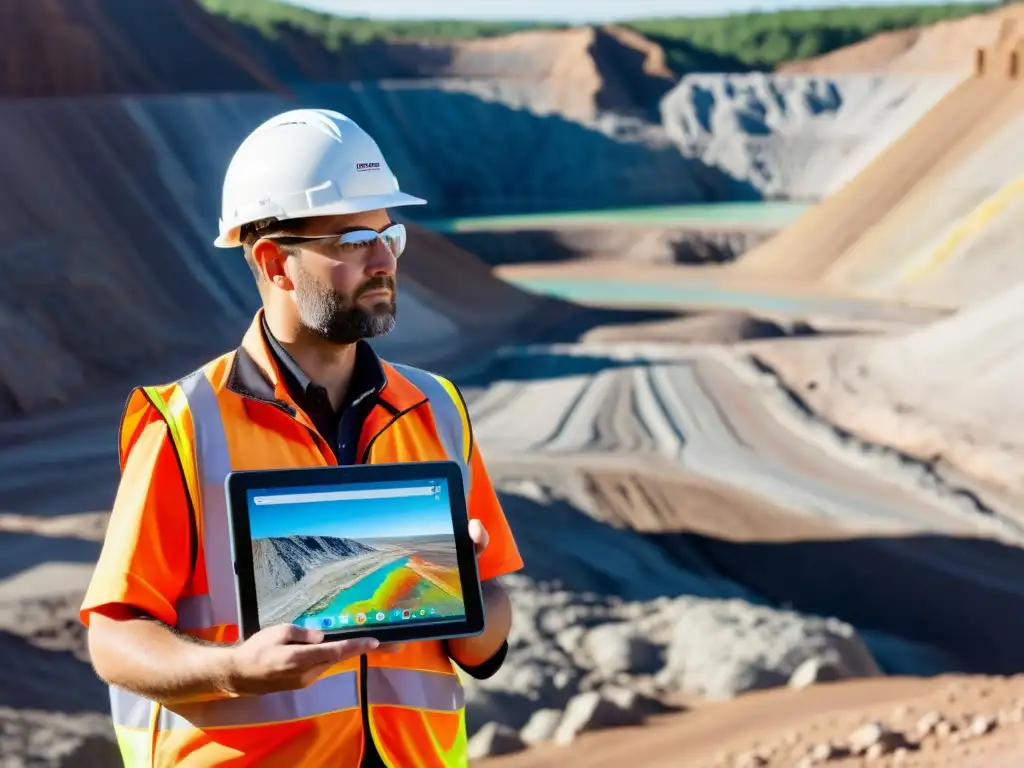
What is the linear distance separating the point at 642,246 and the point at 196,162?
20569mm

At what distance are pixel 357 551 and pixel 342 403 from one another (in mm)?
359

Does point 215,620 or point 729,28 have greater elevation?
point 729,28

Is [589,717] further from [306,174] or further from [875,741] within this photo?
[306,174]

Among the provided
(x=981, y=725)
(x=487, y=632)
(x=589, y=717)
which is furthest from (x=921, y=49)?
(x=487, y=632)

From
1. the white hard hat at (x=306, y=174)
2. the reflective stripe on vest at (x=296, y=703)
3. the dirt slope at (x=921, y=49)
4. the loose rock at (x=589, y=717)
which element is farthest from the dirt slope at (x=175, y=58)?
the reflective stripe on vest at (x=296, y=703)

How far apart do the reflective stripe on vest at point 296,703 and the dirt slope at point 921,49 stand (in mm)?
56164

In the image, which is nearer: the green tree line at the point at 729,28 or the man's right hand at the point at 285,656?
the man's right hand at the point at 285,656

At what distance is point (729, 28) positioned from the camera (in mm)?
86625

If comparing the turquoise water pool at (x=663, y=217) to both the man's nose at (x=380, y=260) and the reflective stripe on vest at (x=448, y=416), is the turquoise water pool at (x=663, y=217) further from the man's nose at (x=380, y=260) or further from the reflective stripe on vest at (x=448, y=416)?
the man's nose at (x=380, y=260)

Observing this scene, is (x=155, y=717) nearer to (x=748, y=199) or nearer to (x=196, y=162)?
(x=196, y=162)

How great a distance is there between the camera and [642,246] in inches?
1811

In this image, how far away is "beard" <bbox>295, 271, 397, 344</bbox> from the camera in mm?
2514

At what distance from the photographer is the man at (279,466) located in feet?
7.46

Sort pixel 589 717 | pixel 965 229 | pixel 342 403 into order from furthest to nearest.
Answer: pixel 965 229 → pixel 589 717 → pixel 342 403
